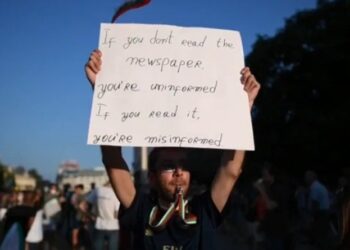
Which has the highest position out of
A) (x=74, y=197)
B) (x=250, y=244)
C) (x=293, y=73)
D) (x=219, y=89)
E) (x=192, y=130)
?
(x=293, y=73)

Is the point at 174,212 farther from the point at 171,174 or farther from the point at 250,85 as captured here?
the point at 250,85

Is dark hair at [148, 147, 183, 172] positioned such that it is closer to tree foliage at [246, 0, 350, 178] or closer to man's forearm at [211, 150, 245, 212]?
man's forearm at [211, 150, 245, 212]

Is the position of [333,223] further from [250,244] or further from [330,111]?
[330,111]

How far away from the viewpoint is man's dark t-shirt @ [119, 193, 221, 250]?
245 centimetres

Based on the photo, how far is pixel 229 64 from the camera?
271 centimetres

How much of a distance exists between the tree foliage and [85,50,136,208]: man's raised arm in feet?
60.8

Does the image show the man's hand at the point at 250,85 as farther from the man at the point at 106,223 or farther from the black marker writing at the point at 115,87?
the man at the point at 106,223

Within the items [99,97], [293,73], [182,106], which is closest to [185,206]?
[182,106]

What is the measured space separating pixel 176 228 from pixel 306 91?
21823 mm

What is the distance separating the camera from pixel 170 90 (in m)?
2.64

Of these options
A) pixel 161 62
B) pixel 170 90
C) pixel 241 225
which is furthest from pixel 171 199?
pixel 241 225

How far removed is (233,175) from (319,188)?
8827 mm

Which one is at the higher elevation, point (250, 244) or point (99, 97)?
point (99, 97)

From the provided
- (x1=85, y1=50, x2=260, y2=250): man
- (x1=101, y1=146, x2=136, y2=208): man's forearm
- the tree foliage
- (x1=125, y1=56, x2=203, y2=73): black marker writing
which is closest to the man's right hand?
(x1=85, y1=50, x2=260, y2=250): man
